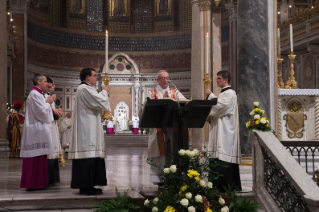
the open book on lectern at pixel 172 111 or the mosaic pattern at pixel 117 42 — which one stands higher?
the mosaic pattern at pixel 117 42

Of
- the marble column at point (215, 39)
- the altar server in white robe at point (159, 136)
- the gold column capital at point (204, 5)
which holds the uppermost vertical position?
the gold column capital at point (204, 5)

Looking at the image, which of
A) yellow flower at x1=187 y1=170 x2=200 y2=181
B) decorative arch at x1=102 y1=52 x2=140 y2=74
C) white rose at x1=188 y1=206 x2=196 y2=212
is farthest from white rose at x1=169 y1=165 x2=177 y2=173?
decorative arch at x1=102 y1=52 x2=140 y2=74

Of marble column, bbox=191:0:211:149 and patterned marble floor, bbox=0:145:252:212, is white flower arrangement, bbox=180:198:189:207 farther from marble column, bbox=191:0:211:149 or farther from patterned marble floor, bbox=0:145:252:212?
marble column, bbox=191:0:211:149

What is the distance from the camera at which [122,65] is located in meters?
28.8

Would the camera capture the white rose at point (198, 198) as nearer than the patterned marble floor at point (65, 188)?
Yes

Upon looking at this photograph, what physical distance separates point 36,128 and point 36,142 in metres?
0.20

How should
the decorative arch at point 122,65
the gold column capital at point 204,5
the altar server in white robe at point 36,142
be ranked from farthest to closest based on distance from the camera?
1. the decorative arch at point 122,65
2. the gold column capital at point 204,5
3. the altar server in white robe at point 36,142

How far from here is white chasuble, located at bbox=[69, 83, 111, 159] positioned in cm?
641

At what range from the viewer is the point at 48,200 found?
594 centimetres

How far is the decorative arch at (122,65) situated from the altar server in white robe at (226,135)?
21742 mm

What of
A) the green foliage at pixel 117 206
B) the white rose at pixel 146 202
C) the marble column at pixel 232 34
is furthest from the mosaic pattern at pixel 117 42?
the white rose at pixel 146 202

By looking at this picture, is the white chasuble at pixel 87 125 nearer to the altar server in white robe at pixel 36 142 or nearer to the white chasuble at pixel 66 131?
the altar server in white robe at pixel 36 142

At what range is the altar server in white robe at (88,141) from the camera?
6.36 meters

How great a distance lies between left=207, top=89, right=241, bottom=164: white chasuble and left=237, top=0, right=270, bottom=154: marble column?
8.71 ft
